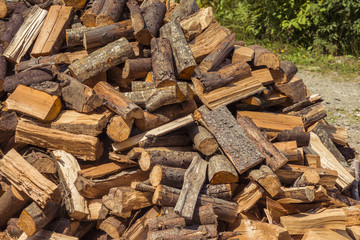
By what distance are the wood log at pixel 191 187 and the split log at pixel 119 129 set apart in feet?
2.50

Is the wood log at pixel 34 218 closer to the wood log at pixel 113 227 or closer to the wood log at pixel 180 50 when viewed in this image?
the wood log at pixel 113 227

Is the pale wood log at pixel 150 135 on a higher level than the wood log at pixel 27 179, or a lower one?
higher

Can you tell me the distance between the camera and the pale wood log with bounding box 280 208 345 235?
358 cm

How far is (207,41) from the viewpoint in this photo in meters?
4.70

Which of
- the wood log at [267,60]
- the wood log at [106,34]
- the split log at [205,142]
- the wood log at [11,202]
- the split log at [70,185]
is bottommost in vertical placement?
the wood log at [11,202]

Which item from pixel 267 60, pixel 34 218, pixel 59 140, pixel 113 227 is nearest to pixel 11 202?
pixel 34 218

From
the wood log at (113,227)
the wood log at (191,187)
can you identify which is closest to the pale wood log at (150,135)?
the wood log at (191,187)

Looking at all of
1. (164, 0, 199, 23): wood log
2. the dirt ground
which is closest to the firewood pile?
(164, 0, 199, 23): wood log

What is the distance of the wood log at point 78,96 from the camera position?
12.8 ft

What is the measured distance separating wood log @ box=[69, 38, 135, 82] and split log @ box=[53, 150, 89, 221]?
92 centimetres

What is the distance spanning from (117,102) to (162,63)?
70 cm

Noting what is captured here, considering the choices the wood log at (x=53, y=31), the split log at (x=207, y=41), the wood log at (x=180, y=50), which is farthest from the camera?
the wood log at (x=53, y=31)

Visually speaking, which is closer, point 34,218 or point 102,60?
point 34,218

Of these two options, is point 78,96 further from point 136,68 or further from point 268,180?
Result: point 268,180
